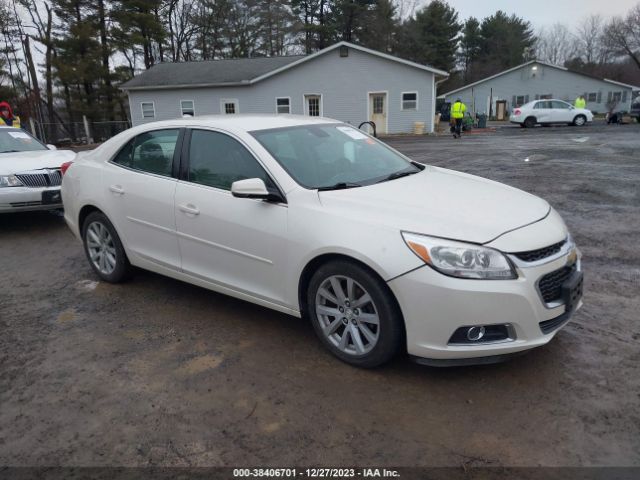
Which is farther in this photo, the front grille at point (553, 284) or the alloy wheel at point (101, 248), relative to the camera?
the alloy wheel at point (101, 248)

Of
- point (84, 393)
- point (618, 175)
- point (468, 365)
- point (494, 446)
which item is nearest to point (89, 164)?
point (84, 393)

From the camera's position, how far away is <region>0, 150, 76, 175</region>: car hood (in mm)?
7017

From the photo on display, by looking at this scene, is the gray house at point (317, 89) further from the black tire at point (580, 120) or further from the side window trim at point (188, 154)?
the side window trim at point (188, 154)

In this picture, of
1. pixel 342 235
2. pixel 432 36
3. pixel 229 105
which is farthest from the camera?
pixel 432 36

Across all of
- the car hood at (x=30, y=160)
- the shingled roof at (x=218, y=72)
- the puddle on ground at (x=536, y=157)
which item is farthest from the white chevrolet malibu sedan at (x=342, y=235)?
the shingled roof at (x=218, y=72)

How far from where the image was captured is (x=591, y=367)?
10.4ft

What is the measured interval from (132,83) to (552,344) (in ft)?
104

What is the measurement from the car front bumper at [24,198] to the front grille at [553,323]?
6.65 metres

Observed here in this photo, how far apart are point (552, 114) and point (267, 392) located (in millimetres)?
30362

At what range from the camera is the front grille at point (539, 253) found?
2873 mm

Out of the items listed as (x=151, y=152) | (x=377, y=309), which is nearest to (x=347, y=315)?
(x=377, y=309)

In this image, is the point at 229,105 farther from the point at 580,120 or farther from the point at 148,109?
the point at 580,120

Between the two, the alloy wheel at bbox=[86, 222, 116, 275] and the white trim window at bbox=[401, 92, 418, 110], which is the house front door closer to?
the white trim window at bbox=[401, 92, 418, 110]

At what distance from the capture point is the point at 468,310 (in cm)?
278
